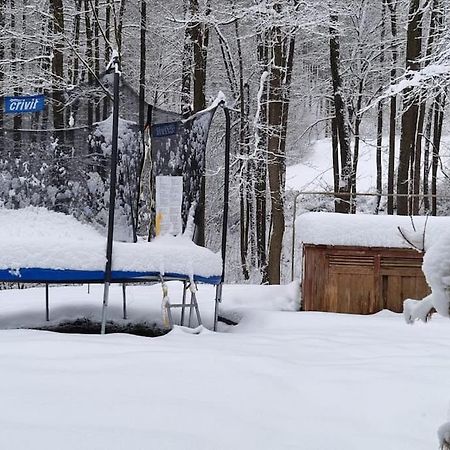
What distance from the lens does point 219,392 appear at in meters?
2.70

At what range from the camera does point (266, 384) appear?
286cm

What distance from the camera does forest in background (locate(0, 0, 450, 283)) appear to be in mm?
12055

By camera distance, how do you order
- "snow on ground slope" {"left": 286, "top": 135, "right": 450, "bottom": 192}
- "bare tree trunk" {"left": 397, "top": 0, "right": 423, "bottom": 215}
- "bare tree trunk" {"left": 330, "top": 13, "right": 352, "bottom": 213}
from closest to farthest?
"bare tree trunk" {"left": 397, "top": 0, "right": 423, "bottom": 215}, "bare tree trunk" {"left": 330, "top": 13, "right": 352, "bottom": 213}, "snow on ground slope" {"left": 286, "top": 135, "right": 450, "bottom": 192}

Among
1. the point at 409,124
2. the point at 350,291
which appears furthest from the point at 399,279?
the point at 409,124

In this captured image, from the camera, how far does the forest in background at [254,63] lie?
12055 millimetres

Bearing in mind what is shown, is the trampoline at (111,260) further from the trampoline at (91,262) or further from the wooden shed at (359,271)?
the wooden shed at (359,271)

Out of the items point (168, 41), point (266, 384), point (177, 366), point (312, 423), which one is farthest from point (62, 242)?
point (168, 41)

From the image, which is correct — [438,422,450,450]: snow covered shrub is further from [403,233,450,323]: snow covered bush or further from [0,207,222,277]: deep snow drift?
[0,207,222,277]: deep snow drift

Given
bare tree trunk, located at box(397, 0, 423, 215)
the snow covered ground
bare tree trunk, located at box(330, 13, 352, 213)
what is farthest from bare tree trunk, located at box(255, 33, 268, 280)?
the snow covered ground

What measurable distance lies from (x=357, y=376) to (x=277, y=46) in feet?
33.8

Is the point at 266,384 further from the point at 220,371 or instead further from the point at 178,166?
the point at 178,166

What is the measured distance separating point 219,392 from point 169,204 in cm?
347

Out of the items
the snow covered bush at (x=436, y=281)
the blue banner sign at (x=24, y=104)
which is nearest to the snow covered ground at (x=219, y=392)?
the snow covered bush at (x=436, y=281)

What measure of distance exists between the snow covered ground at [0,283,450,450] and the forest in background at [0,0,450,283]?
26.9 feet
